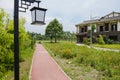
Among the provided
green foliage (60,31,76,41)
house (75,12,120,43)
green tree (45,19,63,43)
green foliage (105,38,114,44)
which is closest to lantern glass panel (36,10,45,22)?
green foliage (105,38,114,44)

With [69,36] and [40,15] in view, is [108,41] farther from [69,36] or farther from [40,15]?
[69,36]

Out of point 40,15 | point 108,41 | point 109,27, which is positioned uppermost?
point 109,27

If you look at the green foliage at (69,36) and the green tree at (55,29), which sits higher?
the green tree at (55,29)

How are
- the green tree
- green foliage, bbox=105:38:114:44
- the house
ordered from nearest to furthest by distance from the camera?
1. green foliage, bbox=105:38:114:44
2. the house
3. the green tree

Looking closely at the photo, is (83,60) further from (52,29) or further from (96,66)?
(52,29)

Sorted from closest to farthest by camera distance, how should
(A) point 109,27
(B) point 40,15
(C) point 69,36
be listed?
(B) point 40,15
(A) point 109,27
(C) point 69,36

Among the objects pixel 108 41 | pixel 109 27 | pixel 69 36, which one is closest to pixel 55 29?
pixel 109 27

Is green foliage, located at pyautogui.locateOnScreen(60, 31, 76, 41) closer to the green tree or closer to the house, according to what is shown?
the green tree

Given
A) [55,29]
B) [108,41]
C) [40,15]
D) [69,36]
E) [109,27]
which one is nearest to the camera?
[40,15]

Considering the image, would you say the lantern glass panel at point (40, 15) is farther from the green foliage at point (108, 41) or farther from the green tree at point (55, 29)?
the green tree at point (55, 29)

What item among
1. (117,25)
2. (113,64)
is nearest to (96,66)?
(113,64)

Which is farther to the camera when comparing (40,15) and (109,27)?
(109,27)

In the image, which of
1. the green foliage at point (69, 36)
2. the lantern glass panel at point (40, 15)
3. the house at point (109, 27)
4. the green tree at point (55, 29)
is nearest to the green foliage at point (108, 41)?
the house at point (109, 27)

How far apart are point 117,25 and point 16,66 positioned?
44.2 m
